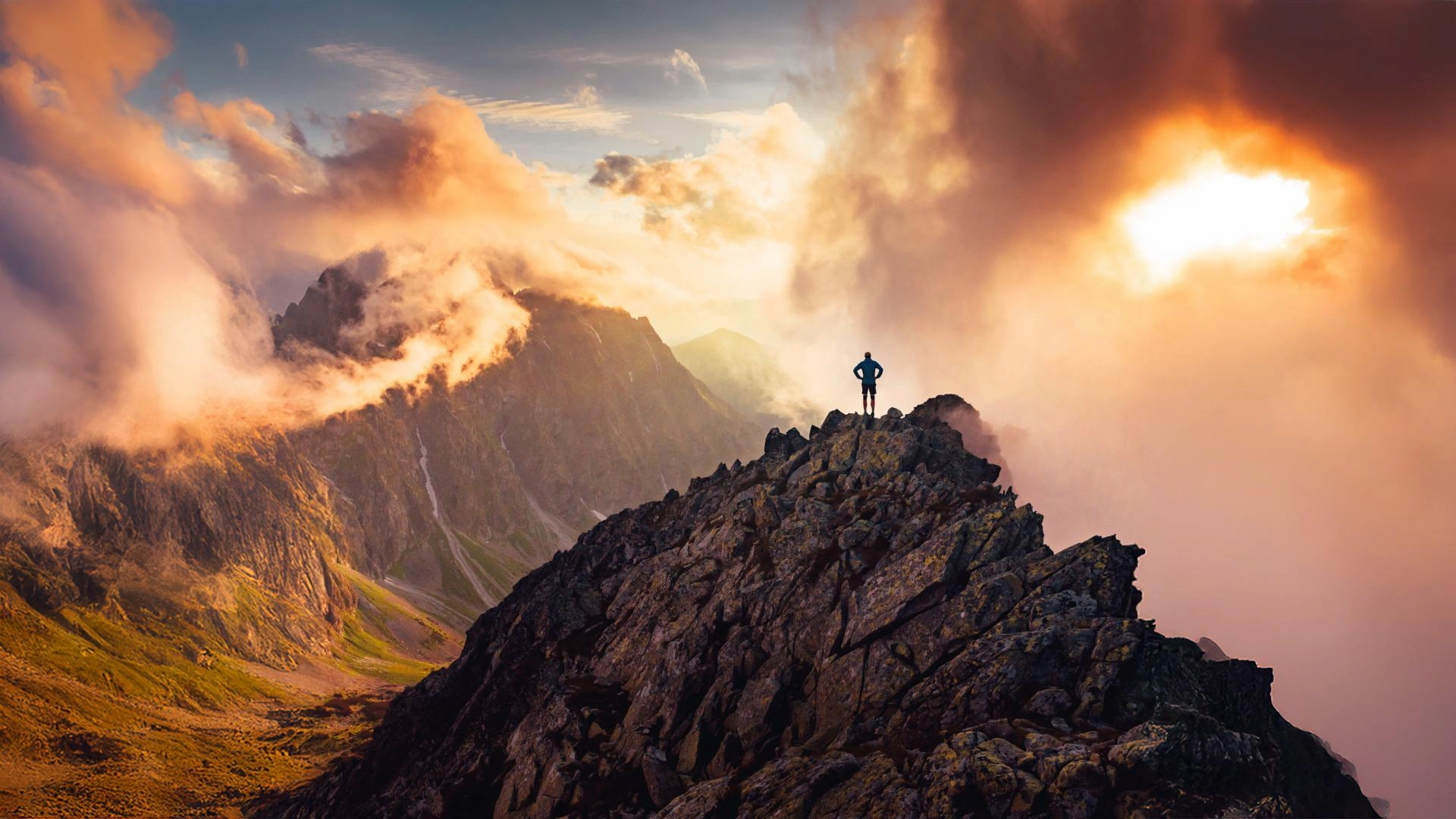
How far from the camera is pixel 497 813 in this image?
238 ft

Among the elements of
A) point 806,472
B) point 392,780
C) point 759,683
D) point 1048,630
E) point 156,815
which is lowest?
point 156,815

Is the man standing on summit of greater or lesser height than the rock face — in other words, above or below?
above

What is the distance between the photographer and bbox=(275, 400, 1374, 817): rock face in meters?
45.0

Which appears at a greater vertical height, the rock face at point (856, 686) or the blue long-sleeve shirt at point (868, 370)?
the blue long-sleeve shirt at point (868, 370)

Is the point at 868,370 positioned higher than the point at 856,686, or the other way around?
the point at 868,370

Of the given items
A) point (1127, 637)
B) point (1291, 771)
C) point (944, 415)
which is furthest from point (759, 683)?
point (944, 415)

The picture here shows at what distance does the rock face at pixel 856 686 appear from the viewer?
44969 millimetres

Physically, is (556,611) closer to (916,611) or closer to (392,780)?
(392,780)

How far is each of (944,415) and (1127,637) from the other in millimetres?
60820

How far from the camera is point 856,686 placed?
2370 inches

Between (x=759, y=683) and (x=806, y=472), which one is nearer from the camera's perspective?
(x=759, y=683)

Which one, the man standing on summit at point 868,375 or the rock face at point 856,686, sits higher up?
the man standing on summit at point 868,375

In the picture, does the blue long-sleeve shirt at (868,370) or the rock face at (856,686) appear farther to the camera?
the blue long-sleeve shirt at (868,370)

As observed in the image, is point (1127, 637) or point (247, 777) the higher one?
point (1127, 637)
